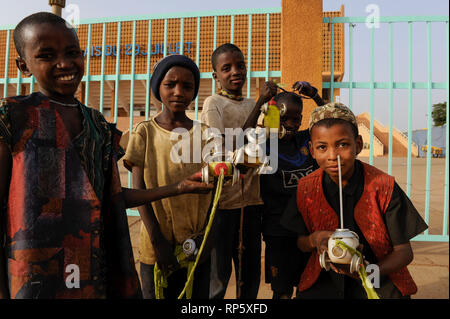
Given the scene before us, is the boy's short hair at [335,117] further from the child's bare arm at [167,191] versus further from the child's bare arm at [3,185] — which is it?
the child's bare arm at [3,185]

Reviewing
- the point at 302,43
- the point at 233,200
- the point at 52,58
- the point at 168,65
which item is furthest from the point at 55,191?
the point at 302,43

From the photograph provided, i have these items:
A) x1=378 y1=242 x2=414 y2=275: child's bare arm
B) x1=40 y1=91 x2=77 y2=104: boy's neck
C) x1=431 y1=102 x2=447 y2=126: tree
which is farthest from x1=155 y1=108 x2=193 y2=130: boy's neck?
x1=431 y1=102 x2=447 y2=126: tree

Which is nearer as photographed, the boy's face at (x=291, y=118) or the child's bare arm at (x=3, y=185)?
the child's bare arm at (x=3, y=185)

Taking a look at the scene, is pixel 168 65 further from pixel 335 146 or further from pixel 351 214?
pixel 351 214

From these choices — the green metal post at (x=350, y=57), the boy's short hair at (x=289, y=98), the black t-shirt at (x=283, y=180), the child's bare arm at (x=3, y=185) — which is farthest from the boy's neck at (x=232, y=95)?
the green metal post at (x=350, y=57)

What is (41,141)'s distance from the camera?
3.53 feet

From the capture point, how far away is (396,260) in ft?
4.47

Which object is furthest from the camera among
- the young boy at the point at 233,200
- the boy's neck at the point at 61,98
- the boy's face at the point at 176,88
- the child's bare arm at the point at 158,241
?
the young boy at the point at 233,200

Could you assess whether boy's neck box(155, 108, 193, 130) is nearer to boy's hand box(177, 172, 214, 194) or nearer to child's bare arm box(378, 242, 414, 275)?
boy's hand box(177, 172, 214, 194)

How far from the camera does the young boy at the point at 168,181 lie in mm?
1604

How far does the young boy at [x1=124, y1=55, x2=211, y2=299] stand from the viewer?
160cm

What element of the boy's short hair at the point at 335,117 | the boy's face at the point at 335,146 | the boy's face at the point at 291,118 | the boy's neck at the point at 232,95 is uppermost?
the boy's neck at the point at 232,95

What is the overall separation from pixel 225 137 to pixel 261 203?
48 centimetres

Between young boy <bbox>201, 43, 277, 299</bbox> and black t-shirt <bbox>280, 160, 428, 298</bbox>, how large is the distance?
18.8 inches
